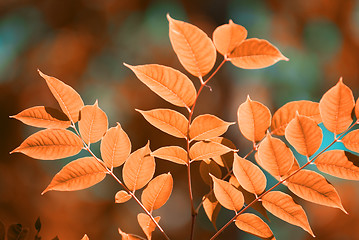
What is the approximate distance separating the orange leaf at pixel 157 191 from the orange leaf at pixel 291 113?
A: 23cm

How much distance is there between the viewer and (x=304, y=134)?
1.93 ft

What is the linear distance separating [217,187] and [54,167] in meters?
4.79

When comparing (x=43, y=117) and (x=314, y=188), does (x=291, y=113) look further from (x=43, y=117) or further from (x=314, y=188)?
(x=43, y=117)


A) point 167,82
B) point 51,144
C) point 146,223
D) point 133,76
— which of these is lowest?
point 133,76

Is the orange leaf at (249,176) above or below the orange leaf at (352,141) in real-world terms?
below

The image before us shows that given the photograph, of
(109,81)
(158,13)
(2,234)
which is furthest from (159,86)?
(158,13)

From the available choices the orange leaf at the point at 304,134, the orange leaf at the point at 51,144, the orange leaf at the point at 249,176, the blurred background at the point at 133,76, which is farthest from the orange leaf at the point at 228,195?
the blurred background at the point at 133,76

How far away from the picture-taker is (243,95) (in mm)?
5145

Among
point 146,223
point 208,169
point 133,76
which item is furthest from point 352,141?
point 133,76

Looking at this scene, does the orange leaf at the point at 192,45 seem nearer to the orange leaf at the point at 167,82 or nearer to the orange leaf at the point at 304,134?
the orange leaf at the point at 167,82

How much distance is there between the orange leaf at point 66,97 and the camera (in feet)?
1.93

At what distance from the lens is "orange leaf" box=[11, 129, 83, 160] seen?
588 millimetres

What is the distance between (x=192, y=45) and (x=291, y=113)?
0.25 metres

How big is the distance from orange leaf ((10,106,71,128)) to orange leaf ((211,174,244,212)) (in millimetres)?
287
